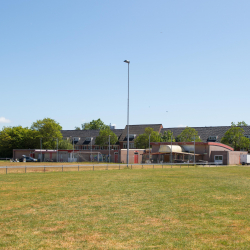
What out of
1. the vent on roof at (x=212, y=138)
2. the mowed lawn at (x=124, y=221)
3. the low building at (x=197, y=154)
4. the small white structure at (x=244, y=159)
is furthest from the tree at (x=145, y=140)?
the mowed lawn at (x=124, y=221)

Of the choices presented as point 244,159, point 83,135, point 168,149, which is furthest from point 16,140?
point 244,159

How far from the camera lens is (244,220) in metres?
11.5

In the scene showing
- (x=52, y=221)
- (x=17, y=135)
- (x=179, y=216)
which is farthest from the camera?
(x=17, y=135)

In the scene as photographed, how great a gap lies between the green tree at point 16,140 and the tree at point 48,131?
2429 millimetres

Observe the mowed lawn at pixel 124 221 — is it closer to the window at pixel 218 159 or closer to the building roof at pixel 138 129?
the window at pixel 218 159

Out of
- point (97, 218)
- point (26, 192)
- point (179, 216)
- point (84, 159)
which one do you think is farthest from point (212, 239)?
point (84, 159)

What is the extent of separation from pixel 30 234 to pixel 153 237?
3753mm

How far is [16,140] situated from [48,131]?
10947 mm

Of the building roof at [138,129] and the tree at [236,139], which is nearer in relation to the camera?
the tree at [236,139]

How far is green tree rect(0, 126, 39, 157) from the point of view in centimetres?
10294

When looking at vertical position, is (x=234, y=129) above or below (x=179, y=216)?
above

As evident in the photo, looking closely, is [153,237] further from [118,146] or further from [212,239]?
[118,146]

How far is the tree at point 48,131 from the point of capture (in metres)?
101

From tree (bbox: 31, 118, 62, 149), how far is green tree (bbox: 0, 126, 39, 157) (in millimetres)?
2429
